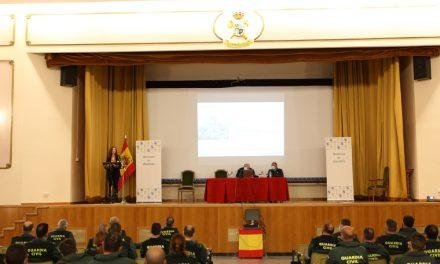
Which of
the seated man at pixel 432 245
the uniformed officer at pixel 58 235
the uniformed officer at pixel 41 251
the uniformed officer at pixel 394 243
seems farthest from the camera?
the uniformed officer at pixel 58 235

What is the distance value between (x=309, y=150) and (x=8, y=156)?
7595 millimetres

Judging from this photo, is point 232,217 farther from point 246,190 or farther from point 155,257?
point 155,257

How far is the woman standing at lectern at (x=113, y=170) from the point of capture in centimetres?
1223

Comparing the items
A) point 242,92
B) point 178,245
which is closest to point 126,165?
point 242,92

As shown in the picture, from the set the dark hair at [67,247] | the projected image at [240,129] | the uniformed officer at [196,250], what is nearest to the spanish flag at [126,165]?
the projected image at [240,129]

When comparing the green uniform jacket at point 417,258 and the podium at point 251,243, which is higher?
the green uniform jacket at point 417,258

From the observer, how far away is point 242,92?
13.6m

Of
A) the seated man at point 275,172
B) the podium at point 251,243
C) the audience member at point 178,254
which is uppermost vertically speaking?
the seated man at point 275,172

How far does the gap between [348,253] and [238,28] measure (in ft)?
23.1

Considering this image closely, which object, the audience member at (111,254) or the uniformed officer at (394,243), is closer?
the audience member at (111,254)

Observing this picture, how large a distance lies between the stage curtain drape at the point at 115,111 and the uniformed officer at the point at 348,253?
838 cm

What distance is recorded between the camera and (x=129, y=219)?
1067 centimetres

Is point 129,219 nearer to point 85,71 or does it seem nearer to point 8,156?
point 8,156

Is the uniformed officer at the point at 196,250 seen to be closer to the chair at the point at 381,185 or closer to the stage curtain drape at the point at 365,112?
the chair at the point at 381,185
